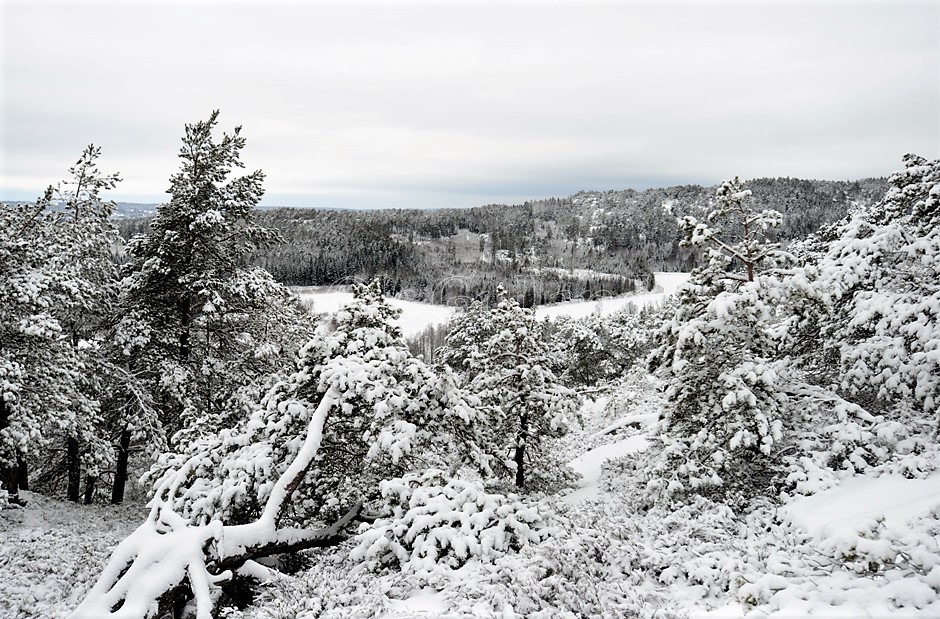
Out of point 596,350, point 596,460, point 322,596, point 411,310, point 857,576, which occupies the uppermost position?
point 857,576

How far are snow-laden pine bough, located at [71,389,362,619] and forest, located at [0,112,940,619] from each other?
0.03 metres

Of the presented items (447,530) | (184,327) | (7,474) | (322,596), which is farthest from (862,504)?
(7,474)

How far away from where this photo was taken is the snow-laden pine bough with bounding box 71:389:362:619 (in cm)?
473

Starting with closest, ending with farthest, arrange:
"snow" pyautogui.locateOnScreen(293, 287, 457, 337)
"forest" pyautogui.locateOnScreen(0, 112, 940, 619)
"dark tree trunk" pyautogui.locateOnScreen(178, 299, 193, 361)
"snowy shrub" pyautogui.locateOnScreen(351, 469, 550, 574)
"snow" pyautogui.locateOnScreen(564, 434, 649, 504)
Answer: "forest" pyautogui.locateOnScreen(0, 112, 940, 619), "snowy shrub" pyautogui.locateOnScreen(351, 469, 550, 574), "snow" pyautogui.locateOnScreen(564, 434, 649, 504), "dark tree trunk" pyautogui.locateOnScreen(178, 299, 193, 361), "snow" pyautogui.locateOnScreen(293, 287, 457, 337)

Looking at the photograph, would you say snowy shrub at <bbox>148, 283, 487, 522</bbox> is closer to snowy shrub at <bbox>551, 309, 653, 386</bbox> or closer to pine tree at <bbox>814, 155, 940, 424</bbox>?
pine tree at <bbox>814, 155, 940, 424</bbox>

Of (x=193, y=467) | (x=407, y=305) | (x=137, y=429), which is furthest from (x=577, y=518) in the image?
(x=407, y=305)

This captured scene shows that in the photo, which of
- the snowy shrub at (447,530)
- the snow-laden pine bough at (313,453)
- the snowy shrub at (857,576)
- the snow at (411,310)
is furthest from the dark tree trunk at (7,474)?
the snow at (411,310)

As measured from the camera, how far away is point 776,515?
620 cm

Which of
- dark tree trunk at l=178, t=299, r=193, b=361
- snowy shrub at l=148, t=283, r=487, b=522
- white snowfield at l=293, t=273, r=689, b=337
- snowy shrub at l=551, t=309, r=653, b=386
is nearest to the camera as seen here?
snowy shrub at l=148, t=283, r=487, b=522

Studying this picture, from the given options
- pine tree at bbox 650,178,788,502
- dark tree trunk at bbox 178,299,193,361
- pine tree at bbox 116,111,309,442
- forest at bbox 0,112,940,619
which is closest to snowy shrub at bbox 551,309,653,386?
forest at bbox 0,112,940,619

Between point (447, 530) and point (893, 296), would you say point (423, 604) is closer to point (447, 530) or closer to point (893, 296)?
point (447, 530)

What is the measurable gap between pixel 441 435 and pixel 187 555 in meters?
3.62

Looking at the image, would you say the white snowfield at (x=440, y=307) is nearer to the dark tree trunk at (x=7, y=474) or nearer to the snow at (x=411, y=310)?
the snow at (x=411, y=310)

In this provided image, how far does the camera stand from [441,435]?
768 centimetres
